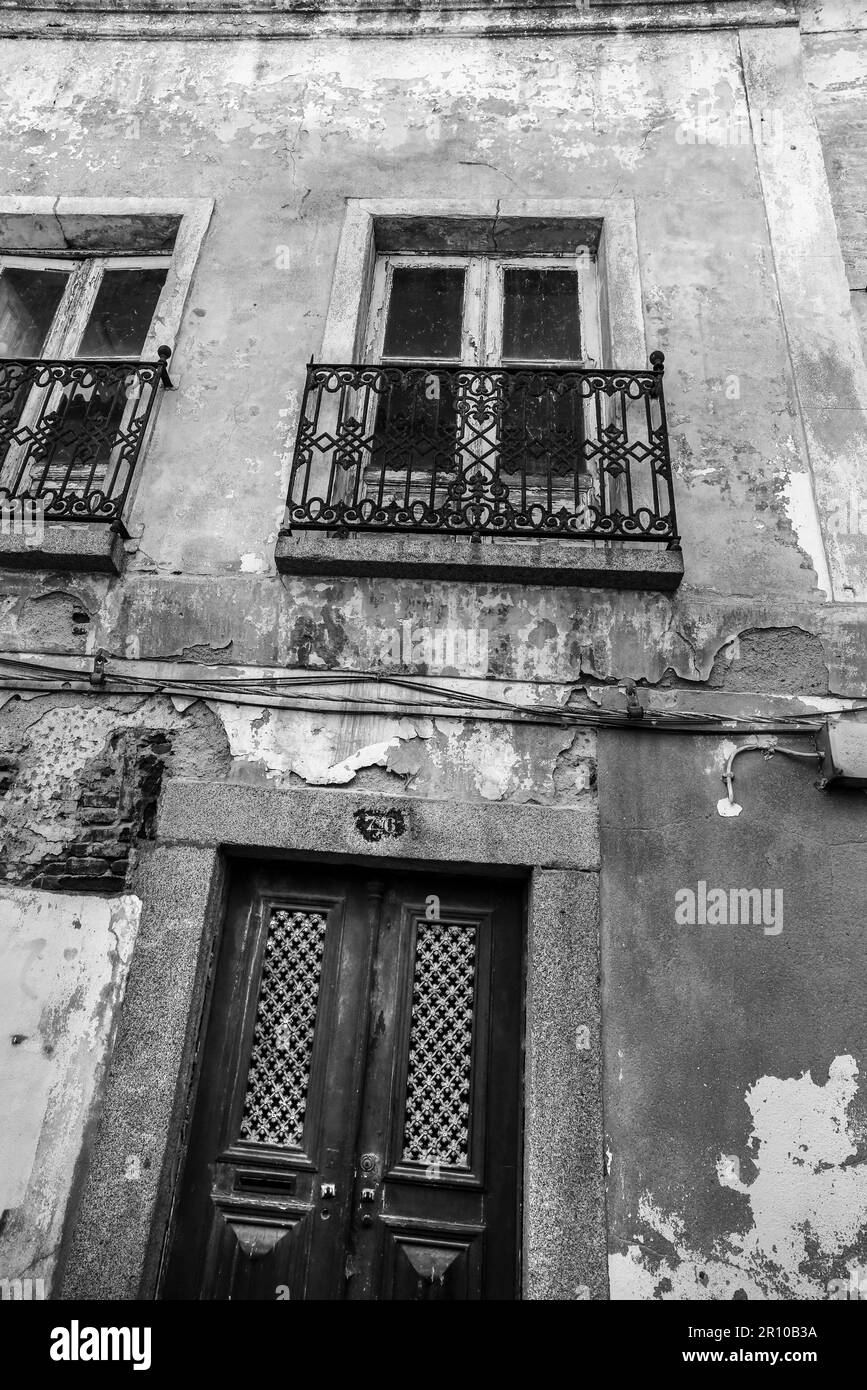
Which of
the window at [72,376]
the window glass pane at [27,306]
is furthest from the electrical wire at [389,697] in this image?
the window glass pane at [27,306]

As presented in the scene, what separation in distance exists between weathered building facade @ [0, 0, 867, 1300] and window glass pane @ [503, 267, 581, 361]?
29mm

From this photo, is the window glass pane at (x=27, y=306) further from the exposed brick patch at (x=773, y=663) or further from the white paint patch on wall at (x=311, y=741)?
the exposed brick patch at (x=773, y=663)

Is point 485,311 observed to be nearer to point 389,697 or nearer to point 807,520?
point 807,520

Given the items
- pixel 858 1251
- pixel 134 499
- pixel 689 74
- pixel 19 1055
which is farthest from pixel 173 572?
pixel 689 74

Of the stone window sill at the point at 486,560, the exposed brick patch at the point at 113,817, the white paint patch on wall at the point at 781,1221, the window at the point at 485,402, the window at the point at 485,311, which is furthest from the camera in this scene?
the window at the point at 485,311

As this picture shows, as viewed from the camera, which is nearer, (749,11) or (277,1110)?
(277,1110)

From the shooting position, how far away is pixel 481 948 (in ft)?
12.0

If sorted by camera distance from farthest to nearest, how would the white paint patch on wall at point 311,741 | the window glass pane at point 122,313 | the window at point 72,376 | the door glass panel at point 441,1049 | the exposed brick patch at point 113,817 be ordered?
the window glass pane at point 122,313
the window at point 72,376
the white paint patch on wall at point 311,741
the exposed brick patch at point 113,817
the door glass panel at point 441,1049

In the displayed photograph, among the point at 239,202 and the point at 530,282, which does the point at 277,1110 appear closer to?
the point at 530,282

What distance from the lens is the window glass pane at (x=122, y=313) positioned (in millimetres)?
5039

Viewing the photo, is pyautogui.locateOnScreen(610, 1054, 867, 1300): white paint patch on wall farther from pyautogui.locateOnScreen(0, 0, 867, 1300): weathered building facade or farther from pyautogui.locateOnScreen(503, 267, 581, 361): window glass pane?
pyautogui.locateOnScreen(503, 267, 581, 361): window glass pane

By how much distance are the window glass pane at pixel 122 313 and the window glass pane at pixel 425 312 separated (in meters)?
1.42
